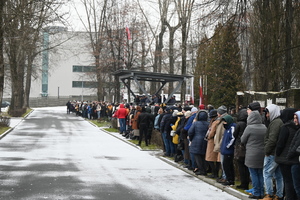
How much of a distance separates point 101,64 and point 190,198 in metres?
40.9

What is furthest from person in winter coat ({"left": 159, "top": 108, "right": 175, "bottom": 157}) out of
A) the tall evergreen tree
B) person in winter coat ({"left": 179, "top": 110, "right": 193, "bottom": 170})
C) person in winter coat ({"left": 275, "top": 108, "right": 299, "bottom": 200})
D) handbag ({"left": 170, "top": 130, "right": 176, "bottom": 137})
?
the tall evergreen tree

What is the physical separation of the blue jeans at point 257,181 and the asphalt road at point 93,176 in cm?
54

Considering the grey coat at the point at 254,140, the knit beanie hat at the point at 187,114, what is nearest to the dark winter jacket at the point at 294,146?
the grey coat at the point at 254,140

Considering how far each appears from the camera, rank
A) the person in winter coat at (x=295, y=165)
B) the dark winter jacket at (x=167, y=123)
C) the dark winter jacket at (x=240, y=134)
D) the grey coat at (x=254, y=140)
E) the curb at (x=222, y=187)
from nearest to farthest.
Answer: the person in winter coat at (x=295, y=165)
the grey coat at (x=254, y=140)
the curb at (x=222, y=187)
the dark winter jacket at (x=240, y=134)
the dark winter jacket at (x=167, y=123)

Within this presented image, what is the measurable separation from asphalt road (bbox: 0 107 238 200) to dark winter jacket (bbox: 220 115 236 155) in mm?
885

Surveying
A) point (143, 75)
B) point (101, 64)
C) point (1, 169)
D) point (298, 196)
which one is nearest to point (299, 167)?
point (298, 196)

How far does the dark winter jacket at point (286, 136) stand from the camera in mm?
8844

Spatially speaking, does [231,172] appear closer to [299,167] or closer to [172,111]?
[299,167]

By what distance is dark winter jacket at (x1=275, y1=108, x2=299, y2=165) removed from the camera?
8.84m

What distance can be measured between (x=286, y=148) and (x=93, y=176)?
5.78 m

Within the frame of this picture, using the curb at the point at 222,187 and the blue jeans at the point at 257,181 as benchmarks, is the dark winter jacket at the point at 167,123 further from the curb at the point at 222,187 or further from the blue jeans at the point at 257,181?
the blue jeans at the point at 257,181

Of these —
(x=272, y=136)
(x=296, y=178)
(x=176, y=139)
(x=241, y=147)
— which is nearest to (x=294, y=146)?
(x=296, y=178)

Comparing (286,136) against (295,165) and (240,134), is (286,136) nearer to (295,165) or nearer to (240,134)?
(295,165)

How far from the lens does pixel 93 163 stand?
631 inches
